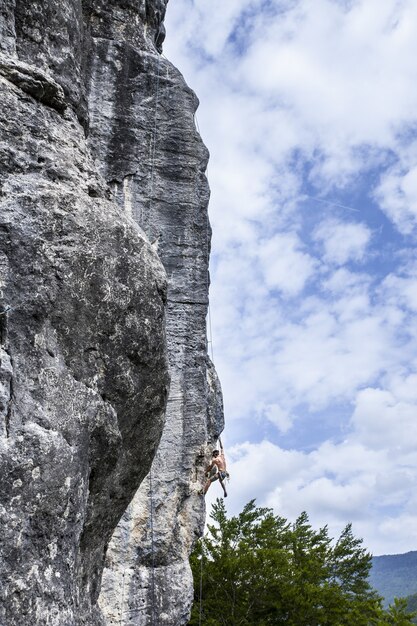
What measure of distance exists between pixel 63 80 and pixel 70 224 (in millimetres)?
1897

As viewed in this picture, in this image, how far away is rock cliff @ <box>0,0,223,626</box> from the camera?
516cm

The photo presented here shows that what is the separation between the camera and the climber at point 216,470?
31.4 feet

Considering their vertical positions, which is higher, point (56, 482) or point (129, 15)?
point (129, 15)

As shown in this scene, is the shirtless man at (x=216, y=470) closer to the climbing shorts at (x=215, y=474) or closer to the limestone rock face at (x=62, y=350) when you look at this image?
the climbing shorts at (x=215, y=474)

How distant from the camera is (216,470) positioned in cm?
966

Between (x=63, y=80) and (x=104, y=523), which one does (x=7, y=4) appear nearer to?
(x=63, y=80)

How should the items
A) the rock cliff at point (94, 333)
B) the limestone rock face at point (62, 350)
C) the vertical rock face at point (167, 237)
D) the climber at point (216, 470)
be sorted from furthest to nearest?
the climber at point (216, 470) → the vertical rock face at point (167, 237) → the rock cliff at point (94, 333) → the limestone rock face at point (62, 350)

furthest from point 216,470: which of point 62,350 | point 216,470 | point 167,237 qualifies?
point 62,350

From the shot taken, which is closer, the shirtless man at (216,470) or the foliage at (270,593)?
the shirtless man at (216,470)

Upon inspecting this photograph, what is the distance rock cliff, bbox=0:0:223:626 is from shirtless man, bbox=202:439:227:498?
0.25m

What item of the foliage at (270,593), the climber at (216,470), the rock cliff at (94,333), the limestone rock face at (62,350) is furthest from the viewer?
the foliage at (270,593)

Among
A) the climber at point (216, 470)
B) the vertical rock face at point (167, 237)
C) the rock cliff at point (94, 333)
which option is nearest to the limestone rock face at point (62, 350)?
the rock cliff at point (94, 333)

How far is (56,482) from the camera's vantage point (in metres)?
5.20

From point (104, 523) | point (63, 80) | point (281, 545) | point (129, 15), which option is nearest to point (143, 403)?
point (104, 523)
